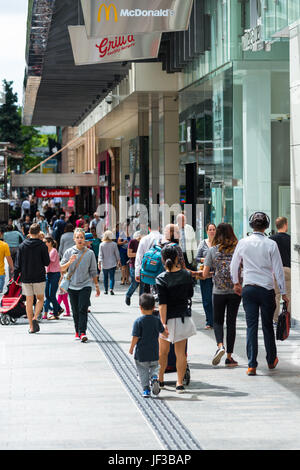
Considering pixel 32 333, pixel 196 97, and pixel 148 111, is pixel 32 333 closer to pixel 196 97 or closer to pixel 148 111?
pixel 196 97

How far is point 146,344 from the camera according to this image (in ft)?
30.9

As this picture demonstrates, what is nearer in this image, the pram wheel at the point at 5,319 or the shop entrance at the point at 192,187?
the pram wheel at the point at 5,319

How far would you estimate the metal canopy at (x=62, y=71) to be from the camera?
20.2 metres

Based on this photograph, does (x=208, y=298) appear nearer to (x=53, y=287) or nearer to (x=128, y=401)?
(x=53, y=287)

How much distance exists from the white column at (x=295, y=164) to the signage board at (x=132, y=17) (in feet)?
5.82

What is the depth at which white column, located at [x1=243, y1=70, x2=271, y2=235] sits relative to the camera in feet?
60.6

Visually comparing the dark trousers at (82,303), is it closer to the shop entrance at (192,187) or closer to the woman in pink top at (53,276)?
the woman in pink top at (53,276)

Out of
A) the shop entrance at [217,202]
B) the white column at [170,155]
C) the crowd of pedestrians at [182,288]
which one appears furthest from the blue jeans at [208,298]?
the white column at [170,155]

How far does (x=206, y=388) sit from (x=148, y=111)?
2195 cm

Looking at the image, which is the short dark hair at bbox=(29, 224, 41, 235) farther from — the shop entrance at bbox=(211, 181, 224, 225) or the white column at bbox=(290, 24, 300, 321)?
the shop entrance at bbox=(211, 181, 224, 225)

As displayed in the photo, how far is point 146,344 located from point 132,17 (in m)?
6.44

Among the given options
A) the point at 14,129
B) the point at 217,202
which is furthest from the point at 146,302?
the point at 14,129

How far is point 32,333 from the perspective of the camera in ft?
48.8

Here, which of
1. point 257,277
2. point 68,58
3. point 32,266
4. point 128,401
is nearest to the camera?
point 128,401
